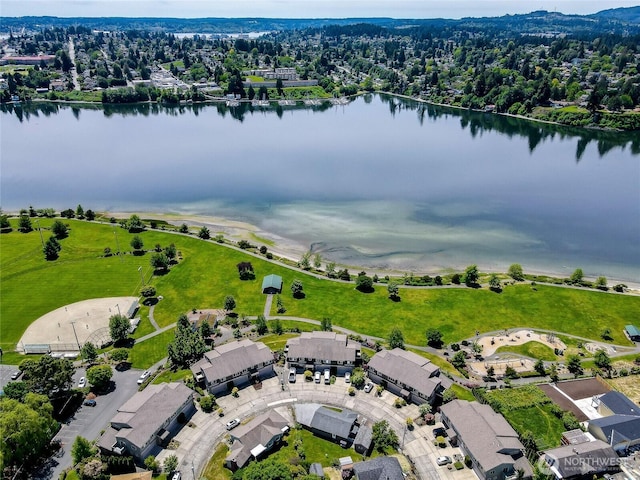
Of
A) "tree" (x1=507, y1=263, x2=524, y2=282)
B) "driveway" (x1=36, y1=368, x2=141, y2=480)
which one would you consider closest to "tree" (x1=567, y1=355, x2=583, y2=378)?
"tree" (x1=507, y1=263, x2=524, y2=282)

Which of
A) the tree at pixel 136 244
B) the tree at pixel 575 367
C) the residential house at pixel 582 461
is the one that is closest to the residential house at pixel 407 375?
the residential house at pixel 582 461

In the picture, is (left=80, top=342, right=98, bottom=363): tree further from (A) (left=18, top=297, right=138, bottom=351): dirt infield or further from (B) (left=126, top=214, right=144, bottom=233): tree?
(B) (left=126, top=214, right=144, bottom=233): tree

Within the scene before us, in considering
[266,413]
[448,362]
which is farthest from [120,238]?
[448,362]

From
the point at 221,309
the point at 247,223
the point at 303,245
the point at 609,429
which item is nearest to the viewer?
the point at 609,429

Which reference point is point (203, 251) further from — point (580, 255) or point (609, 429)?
point (580, 255)

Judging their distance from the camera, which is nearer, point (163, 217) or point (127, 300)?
point (127, 300)

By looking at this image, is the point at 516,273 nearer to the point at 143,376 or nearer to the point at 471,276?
the point at 471,276
